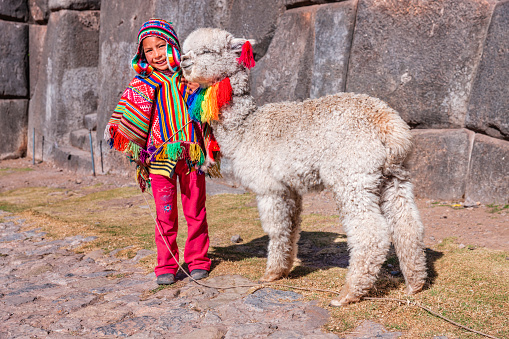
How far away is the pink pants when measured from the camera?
3.76 m

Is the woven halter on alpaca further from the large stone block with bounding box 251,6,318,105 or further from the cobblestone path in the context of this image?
the large stone block with bounding box 251,6,318,105

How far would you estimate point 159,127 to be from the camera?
3723 mm

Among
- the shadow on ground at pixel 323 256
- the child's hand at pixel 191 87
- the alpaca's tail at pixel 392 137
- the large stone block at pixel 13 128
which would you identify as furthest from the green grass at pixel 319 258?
the large stone block at pixel 13 128

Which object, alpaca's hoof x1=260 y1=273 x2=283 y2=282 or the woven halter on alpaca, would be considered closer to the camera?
the woven halter on alpaca

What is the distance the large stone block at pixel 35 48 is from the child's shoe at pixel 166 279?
32.8ft

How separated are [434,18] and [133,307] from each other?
483 cm

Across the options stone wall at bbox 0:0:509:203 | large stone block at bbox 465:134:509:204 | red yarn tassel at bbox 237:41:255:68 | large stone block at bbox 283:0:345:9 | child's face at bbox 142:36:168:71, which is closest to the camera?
red yarn tassel at bbox 237:41:255:68

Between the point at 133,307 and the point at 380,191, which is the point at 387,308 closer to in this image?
the point at 380,191

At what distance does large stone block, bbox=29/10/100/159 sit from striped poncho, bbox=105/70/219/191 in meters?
7.55

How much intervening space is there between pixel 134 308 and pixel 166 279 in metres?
0.44

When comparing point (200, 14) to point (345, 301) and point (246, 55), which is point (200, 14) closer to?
point (246, 55)

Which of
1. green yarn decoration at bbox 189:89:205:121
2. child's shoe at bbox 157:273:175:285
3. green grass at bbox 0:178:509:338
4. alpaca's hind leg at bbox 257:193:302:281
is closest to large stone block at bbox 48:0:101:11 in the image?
green grass at bbox 0:178:509:338

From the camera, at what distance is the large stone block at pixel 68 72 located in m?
10.9

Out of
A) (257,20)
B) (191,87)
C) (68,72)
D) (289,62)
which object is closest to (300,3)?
(257,20)
